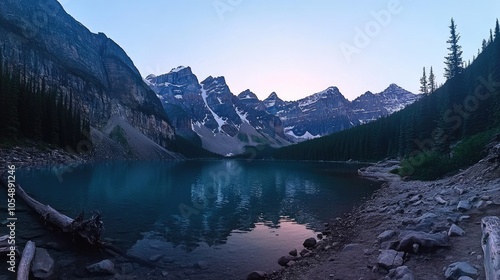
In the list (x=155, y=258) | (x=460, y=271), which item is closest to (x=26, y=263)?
(x=155, y=258)

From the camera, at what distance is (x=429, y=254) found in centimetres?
898

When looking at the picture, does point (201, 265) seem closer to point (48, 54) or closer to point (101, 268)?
point (101, 268)

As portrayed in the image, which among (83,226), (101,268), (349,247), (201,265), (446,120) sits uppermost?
(446,120)

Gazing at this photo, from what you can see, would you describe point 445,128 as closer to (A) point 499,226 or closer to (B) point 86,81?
(A) point 499,226

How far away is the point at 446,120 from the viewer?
5816 cm

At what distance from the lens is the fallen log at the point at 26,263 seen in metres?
9.14

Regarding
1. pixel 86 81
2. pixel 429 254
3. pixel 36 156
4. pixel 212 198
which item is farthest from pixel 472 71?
pixel 86 81

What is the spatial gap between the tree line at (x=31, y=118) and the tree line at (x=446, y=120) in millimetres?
71684

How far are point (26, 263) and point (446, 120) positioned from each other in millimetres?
67271

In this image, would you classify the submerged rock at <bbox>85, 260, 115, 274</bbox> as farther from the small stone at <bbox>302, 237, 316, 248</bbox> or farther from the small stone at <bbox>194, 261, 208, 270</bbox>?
the small stone at <bbox>302, 237, 316, 248</bbox>

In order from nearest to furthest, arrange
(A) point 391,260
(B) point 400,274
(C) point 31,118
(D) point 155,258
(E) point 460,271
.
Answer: (E) point 460,271
(B) point 400,274
(A) point 391,260
(D) point 155,258
(C) point 31,118

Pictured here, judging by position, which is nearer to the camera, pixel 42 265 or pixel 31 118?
pixel 42 265

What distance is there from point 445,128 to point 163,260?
55.5 meters

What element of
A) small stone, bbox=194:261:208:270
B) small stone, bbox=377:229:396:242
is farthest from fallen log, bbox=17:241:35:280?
small stone, bbox=377:229:396:242
